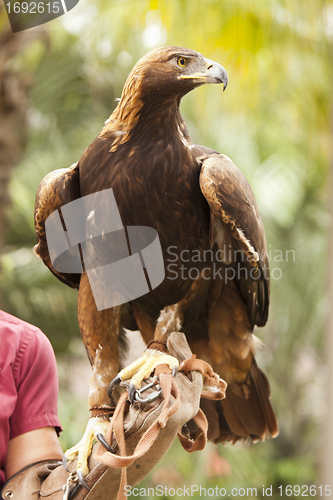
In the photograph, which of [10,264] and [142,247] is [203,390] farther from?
[10,264]

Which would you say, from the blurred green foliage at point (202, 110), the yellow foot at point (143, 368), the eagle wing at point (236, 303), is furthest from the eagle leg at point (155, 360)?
the blurred green foliage at point (202, 110)

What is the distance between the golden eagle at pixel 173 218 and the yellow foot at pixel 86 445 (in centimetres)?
4

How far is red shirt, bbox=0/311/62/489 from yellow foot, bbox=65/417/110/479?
96 mm

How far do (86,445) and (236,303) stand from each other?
49 centimetres

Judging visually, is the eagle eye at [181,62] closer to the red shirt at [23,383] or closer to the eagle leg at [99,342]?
the eagle leg at [99,342]

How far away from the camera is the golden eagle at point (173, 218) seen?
0.92 metres

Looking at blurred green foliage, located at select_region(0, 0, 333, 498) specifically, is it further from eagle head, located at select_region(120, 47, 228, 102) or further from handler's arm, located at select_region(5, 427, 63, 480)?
handler's arm, located at select_region(5, 427, 63, 480)

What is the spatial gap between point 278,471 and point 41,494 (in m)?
2.90

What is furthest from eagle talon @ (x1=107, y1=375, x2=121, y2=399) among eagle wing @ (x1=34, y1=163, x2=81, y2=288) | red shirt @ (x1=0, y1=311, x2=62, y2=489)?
eagle wing @ (x1=34, y1=163, x2=81, y2=288)

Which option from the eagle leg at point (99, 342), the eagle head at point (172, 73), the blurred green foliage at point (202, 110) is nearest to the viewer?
the eagle head at point (172, 73)

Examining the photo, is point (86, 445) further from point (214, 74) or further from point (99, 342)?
point (214, 74)

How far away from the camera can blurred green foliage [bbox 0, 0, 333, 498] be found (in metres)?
1.63

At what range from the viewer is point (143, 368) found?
960 millimetres

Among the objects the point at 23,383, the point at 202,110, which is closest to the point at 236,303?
the point at 23,383
